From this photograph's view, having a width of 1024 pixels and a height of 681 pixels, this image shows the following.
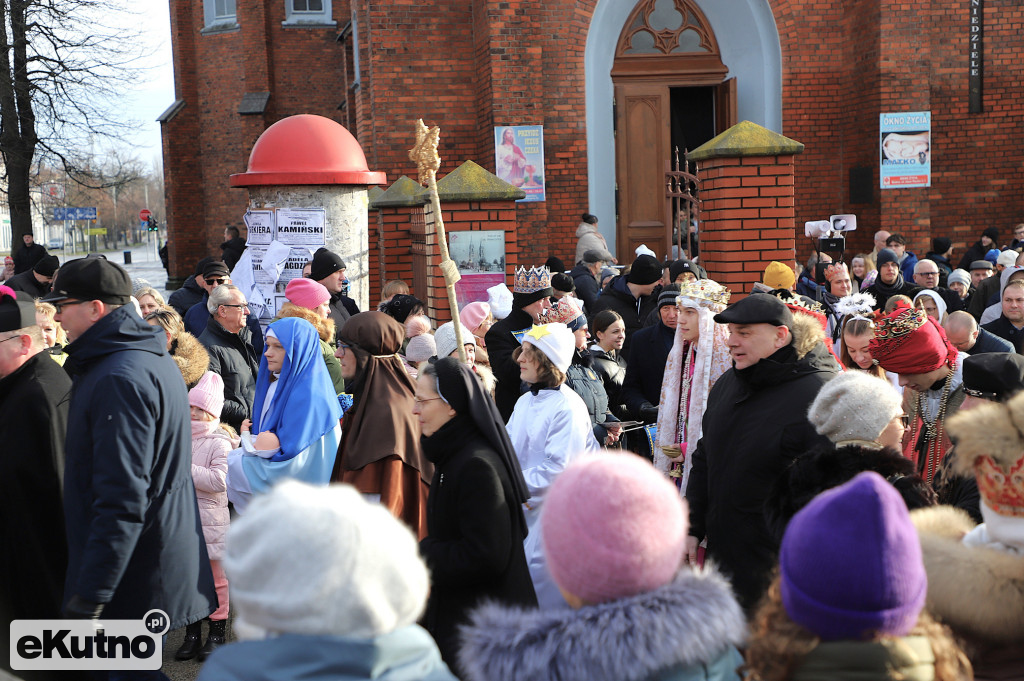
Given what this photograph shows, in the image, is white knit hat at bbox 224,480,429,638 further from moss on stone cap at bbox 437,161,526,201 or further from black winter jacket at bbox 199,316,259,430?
moss on stone cap at bbox 437,161,526,201

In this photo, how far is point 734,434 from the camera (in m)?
3.85

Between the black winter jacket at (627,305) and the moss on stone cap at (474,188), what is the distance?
1.61 m

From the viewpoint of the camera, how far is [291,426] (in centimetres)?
478

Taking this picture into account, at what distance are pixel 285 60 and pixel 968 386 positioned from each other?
2302 centimetres

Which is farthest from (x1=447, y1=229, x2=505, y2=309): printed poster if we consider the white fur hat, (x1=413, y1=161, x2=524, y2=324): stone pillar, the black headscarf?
the black headscarf

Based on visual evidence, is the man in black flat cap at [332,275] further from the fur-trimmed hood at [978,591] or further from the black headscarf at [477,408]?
the fur-trimmed hood at [978,591]

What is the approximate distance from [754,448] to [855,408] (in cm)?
54

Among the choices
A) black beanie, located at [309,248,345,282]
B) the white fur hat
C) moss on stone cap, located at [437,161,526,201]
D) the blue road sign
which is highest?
the blue road sign

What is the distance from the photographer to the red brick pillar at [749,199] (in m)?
8.45

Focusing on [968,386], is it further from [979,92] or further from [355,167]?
[979,92]

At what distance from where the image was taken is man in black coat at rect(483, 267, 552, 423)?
6.09 meters

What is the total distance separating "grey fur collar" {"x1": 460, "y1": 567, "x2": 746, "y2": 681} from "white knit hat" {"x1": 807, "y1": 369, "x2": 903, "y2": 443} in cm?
138

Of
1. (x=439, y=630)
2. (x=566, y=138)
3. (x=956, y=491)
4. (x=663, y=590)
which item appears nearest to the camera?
(x=663, y=590)

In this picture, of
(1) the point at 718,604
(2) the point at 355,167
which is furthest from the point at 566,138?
(1) the point at 718,604
